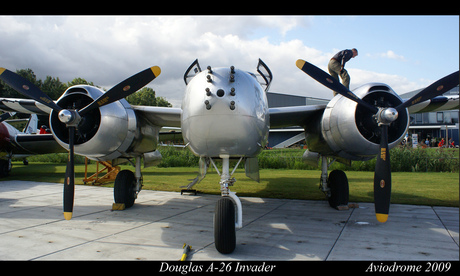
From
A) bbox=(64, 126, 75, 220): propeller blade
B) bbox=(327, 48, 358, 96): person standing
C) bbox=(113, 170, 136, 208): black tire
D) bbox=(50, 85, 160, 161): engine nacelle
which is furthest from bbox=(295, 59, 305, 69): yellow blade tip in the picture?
bbox=(113, 170, 136, 208): black tire

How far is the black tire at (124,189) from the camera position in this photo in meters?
7.68

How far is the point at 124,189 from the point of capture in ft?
25.4

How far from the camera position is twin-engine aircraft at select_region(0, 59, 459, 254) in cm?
455

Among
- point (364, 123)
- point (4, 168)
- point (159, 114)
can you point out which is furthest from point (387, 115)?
point (4, 168)

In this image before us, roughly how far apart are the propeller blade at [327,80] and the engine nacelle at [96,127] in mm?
4024

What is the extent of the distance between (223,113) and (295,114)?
3.43 meters

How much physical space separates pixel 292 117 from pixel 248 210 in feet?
8.81

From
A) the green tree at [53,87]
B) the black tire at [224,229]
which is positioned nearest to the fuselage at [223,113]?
the black tire at [224,229]

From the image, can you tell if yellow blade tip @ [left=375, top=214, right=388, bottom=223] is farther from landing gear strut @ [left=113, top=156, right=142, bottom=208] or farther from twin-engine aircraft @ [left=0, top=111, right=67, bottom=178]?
twin-engine aircraft @ [left=0, top=111, right=67, bottom=178]

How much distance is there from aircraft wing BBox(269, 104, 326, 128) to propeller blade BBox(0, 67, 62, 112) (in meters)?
4.80

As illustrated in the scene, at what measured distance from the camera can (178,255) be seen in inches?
167

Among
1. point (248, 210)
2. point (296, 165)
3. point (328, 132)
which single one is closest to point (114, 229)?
point (248, 210)

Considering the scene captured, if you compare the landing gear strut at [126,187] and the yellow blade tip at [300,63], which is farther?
the landing gear strut at [126,187]

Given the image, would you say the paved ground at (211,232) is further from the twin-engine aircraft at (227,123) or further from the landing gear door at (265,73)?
the landing gear door at (265,73)
